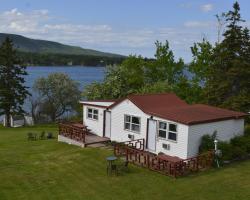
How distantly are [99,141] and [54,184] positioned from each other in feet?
29.9

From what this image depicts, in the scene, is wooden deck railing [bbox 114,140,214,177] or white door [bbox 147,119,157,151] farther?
white door [bbox 147,119,157,151]

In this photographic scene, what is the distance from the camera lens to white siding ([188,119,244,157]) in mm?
22333

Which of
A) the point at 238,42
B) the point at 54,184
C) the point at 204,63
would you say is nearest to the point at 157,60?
the point at 204,63

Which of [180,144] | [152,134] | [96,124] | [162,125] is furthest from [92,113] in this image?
[180,144]

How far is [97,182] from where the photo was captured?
1952 cm

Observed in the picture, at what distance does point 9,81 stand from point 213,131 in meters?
34.1

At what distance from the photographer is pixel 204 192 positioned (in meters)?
17.7

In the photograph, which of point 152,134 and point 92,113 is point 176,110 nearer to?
point 152,134

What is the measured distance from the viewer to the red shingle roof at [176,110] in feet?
75.3

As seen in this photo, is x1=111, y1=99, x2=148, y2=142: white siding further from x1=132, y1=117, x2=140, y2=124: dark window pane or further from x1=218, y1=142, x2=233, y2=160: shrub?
x1=218, y1=142, x2=233, y2=160: shrub

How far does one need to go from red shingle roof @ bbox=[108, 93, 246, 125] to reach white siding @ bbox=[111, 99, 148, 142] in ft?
1.17

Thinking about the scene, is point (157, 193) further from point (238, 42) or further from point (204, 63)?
point (204, 63)

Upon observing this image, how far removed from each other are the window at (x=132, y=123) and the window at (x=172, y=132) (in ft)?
10.1

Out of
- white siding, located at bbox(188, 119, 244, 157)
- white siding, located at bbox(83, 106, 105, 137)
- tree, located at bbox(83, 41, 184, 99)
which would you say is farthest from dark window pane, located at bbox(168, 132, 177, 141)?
tree, located at bbox(83, 41, 184, 99)
